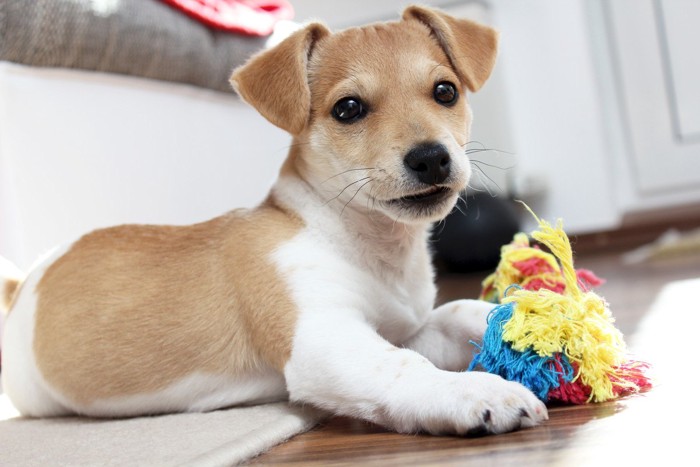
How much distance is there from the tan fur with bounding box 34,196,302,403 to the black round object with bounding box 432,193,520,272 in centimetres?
255

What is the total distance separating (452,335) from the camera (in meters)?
1.80

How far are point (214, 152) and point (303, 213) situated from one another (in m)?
1.26

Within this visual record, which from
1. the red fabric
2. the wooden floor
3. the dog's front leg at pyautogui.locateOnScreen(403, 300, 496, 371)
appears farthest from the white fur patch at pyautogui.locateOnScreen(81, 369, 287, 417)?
the red fabric

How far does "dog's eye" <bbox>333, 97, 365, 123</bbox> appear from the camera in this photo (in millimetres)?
1668

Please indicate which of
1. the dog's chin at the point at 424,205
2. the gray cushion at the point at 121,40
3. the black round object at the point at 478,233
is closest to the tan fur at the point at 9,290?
the gray cushion at the point at 121,40

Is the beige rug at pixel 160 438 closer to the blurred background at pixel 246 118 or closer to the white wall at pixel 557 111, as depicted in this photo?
the blurred background at pixel 246 118

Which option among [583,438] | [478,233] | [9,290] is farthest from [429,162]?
[478,233]

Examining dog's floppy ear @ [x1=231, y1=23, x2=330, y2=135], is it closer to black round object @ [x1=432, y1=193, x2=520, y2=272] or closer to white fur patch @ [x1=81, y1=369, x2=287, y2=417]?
white fur patch @ [x1=81, y1=369, x2=287, y2=417]

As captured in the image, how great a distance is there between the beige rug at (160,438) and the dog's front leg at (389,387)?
0.10m

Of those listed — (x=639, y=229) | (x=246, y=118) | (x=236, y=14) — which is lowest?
(x=639, y=229)

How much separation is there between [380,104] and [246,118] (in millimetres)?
1572

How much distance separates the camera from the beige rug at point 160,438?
1283 mm

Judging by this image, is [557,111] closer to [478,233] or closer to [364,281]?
[478,233]

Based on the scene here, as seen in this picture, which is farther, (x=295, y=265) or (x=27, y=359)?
(x=27, y=359)
